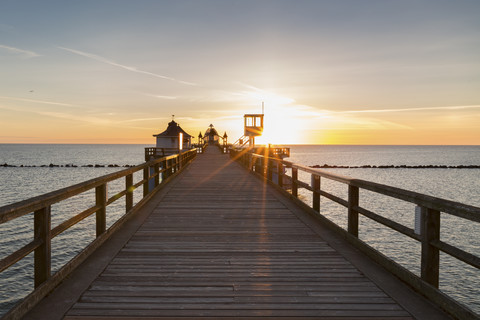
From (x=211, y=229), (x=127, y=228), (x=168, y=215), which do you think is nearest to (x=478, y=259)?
(x=211, y=229)

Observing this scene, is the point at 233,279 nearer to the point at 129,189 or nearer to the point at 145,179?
the point at 129,189

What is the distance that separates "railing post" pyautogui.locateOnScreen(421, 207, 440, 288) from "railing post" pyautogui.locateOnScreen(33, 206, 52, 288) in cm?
392

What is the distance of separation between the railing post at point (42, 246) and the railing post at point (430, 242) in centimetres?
392

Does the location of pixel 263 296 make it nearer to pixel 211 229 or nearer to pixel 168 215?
pixel 211 229

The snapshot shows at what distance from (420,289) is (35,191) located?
4854 centimetres

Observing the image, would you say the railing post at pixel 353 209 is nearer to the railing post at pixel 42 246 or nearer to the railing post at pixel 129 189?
the railing post at pixel 42 246

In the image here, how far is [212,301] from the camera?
389 cm

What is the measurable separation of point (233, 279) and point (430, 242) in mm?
2213

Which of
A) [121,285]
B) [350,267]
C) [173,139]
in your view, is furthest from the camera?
[173,139]

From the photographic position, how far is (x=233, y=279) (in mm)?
4551

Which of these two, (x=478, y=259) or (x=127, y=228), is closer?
(x=478, y=259)

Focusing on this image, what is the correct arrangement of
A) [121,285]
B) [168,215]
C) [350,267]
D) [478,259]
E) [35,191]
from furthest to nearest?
[35,191] → [168,215] → [350,267] → [121,285] → [478,259]

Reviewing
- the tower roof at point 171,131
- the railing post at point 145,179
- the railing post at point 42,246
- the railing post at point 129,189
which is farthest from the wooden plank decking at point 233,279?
the tower roof at point 171,131

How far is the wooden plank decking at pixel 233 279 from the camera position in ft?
12.1
